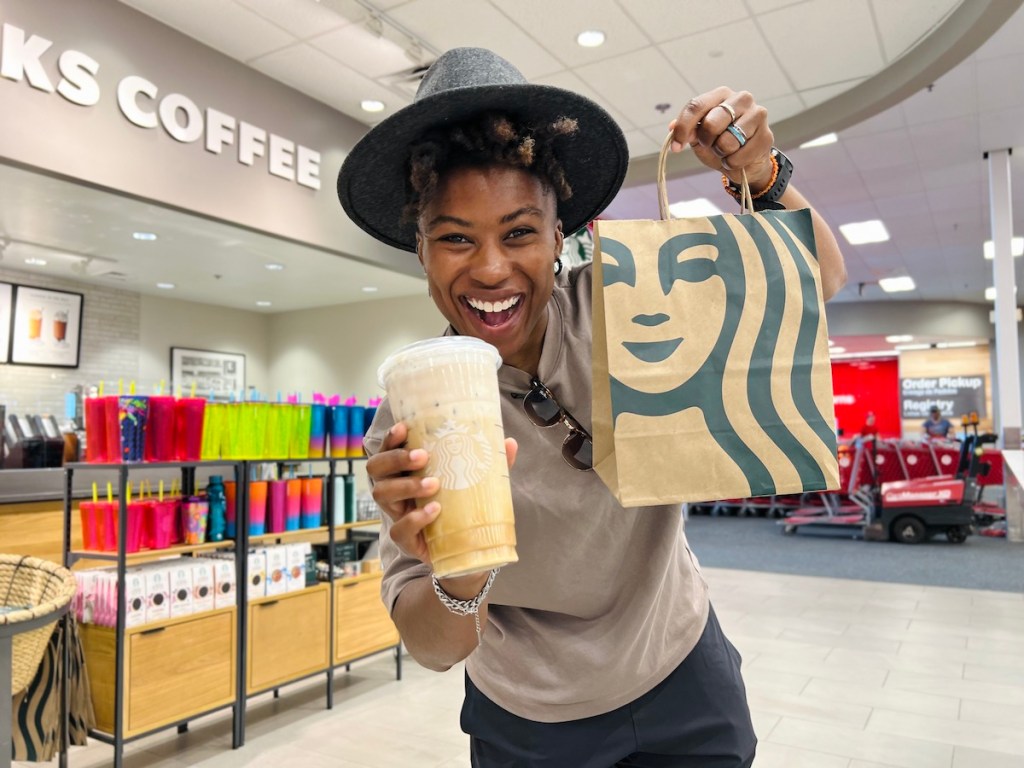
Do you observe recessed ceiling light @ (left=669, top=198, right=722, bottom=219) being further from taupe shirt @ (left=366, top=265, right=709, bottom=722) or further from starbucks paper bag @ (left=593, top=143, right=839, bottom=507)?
starbucks paper bag @ (left=593, top=143, right=839, bottom=507)

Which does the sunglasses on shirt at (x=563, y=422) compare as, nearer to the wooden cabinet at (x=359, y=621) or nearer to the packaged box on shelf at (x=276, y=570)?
the packaged box on shelf at (x=276, y=570)

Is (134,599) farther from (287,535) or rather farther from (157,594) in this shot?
(287,535)

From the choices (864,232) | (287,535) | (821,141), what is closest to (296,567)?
(287,535)

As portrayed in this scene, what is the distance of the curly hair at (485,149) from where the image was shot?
3.24 ft

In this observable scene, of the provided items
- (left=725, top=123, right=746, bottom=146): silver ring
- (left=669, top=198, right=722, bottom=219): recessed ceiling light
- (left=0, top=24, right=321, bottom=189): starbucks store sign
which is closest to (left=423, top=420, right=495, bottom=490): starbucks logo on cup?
(left=725, top=123, right=746, bottom=146): silver ring

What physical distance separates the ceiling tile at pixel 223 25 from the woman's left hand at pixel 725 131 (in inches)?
168

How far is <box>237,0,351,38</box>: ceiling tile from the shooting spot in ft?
14.3

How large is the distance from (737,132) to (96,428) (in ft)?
10.4

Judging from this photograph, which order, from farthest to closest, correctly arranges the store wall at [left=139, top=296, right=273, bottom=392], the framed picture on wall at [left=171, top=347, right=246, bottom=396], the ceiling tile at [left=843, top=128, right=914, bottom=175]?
the framed picture on wall at [left=171, top=347, right=246, bottom=396]
the store wall at [left=139, top=296, right=273, bottom=392]
the ceiling tile at [left=843, top=128, right=914, bottom=175]

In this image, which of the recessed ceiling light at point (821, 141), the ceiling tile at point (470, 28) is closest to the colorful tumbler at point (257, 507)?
the ceiling tile at point (470, 28)

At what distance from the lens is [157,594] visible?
124 inches

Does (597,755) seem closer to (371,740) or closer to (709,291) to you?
(709,291)

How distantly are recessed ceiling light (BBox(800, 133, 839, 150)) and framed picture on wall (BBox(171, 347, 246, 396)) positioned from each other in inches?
285

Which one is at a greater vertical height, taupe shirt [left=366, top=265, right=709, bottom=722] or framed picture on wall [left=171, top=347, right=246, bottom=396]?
framed picture on wall [left=171, top=347, right=246, bottom=396]
